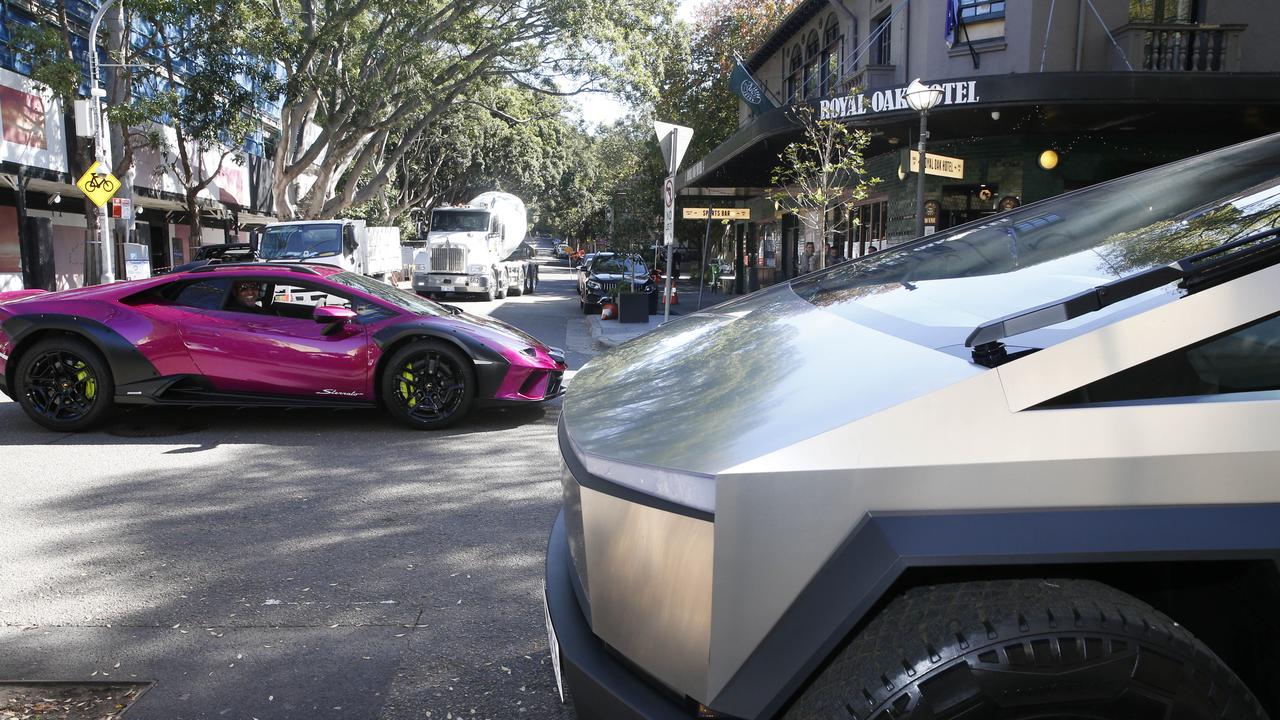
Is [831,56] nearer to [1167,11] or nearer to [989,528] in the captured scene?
[1167,11]

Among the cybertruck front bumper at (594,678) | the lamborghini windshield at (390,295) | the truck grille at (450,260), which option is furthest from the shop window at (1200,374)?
the truck grille at (450,260)

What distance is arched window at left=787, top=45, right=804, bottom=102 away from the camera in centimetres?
2628

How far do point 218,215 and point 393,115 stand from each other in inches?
439

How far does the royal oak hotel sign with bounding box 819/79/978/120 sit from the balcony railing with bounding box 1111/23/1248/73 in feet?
12.2

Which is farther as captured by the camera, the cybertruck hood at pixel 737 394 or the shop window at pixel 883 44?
the shop window at pixel 883 44

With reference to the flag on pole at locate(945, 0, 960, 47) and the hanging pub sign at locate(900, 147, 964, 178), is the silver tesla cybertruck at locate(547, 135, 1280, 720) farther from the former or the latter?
the flag on pole at locate(945, 0, 960, 47)

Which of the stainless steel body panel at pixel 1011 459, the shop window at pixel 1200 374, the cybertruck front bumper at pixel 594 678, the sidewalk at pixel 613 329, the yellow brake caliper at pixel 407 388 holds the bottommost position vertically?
the sidewalk at pixel 613 329

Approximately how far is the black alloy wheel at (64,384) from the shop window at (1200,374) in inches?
290

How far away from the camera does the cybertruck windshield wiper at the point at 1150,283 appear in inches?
62.0

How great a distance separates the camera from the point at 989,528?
155 centimetres

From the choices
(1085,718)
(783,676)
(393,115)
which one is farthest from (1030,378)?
(393,115)

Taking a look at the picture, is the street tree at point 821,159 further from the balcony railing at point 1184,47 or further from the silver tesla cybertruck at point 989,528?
the silver tesla cybertruck at point 989,528

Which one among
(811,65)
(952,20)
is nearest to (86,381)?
(952,20)

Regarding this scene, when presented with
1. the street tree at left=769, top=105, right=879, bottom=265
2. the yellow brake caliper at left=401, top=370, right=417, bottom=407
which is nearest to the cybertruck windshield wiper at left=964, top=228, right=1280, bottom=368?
the yellow brake caliper at left=401, top=370, right=417, bottom=407
